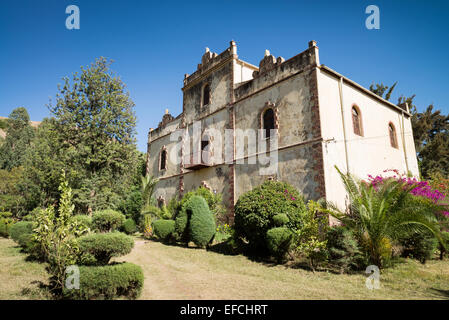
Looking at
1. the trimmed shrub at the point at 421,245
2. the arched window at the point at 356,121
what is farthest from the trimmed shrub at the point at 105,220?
the arched window at the point at 356,121

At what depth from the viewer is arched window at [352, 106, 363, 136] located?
12752mm

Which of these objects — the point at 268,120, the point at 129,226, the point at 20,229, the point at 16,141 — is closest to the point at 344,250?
the point at 268,120

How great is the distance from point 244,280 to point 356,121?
10.2 metres

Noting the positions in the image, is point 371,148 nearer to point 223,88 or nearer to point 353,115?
point 353,115

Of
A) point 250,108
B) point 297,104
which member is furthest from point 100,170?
point 297,104

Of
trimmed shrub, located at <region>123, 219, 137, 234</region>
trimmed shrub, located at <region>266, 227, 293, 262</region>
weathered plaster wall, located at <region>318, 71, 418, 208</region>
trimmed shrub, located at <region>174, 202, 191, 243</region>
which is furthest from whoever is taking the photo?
trimmed shrub, located at <region>123, 219, 137, 234</region>

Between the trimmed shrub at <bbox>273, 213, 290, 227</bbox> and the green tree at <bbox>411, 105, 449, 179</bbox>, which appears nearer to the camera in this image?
the trimmed shrub at <bbox>273, 213, 290, 227</bbox>

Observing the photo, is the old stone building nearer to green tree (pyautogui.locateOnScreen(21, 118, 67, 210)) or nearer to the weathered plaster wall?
the weathered plaster wall

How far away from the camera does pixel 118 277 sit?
15.0 ft

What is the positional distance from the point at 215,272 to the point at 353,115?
1014cm

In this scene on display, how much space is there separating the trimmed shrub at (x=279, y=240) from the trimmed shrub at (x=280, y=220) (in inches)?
8.6

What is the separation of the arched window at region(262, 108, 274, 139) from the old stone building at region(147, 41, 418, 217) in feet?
0.17

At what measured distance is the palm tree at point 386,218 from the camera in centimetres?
711

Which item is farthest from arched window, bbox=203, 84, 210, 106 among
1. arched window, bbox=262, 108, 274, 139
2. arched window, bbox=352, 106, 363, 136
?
arched window, bbox=352, 106, 363, 136
